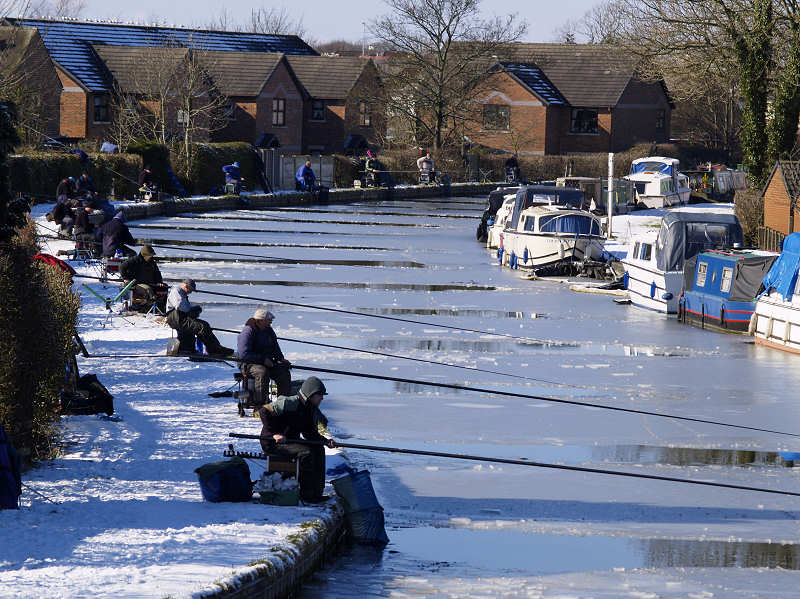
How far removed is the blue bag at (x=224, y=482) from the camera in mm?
11297

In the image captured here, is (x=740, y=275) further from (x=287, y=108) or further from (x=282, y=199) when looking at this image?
(x=287, y=108)

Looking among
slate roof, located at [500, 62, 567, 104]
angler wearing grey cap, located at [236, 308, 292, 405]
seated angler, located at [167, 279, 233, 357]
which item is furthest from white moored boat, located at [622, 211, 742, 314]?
slate roof, located at [500, 62, 567, 104]

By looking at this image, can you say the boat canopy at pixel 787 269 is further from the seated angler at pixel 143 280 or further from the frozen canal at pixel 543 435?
the seated angler at pixel 143 280

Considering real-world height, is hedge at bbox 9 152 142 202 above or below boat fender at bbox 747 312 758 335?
above

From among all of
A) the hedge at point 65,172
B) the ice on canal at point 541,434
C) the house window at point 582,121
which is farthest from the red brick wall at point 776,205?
the house window at point 582,121

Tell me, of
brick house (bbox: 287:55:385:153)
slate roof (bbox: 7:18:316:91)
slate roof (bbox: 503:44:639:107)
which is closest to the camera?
slate roof (bbox: 7:18:316:91)

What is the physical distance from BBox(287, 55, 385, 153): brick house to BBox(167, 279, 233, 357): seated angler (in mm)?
61737

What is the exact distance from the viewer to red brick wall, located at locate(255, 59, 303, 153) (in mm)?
76250

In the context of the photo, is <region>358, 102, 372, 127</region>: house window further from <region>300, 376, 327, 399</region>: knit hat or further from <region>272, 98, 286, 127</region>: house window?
<region>300, 376, 327, 399</region>: knit hat

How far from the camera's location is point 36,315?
1219 cm

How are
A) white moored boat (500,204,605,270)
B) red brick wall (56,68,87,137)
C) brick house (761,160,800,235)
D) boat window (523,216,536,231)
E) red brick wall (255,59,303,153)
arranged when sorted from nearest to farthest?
white moored boat (500,204,605,270) → brick house (761,160,800,235) → boat window (523,216,536,231) → red brick wall (56,68,87,137) → red brick wall (255,59,303,153)

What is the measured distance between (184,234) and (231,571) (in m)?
33.2

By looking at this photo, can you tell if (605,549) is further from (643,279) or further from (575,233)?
(575,233)

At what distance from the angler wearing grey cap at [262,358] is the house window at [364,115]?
6520 centimetres
